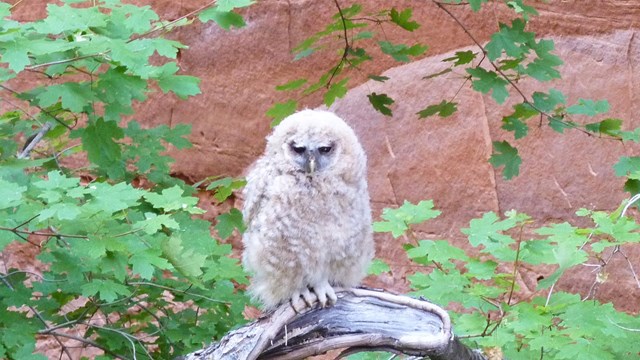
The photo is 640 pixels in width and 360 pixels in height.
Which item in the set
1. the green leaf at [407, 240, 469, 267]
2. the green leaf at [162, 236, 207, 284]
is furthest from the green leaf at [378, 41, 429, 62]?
the green leaf at [162, 236, 207, 284]

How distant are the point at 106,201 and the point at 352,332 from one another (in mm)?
978

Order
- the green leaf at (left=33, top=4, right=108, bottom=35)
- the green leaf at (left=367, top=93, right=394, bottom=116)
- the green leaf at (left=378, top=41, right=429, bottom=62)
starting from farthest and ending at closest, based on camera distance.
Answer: the green leaf at (left=367, top=93, right=394, bottom=116)
the green leaf at (left=378, top=41, right=429, bottom=62)
the green leaf at (left=33, top=4, right=108, bottom=35)

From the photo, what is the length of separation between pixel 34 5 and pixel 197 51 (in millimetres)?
1240

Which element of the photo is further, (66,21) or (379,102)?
(379,102)

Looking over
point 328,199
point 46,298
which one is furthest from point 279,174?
point 46,298

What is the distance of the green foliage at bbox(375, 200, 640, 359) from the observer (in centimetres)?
350

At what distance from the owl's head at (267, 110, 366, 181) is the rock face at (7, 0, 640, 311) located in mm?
3092

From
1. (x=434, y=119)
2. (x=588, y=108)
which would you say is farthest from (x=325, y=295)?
(x=434, y=119)

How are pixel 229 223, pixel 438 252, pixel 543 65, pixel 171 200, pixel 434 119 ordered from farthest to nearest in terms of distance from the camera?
pixel 434 119, pixel 543 65, pixel 229 223, pixel 438 252, pixel 171 200

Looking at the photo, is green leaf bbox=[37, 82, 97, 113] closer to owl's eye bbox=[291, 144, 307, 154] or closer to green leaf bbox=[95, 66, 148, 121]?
green leaf bbox=[95, 66, 148, 121]

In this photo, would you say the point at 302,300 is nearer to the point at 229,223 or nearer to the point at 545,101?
the point at 229,223

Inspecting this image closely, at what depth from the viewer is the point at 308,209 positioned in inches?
141

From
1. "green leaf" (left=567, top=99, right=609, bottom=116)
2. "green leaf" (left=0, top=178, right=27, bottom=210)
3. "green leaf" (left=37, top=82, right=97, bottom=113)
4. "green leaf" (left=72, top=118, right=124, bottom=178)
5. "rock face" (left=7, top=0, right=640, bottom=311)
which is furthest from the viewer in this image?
"rock face" (left=7, top=0, right=640, bottom=311)

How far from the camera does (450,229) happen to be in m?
→ 6.68
